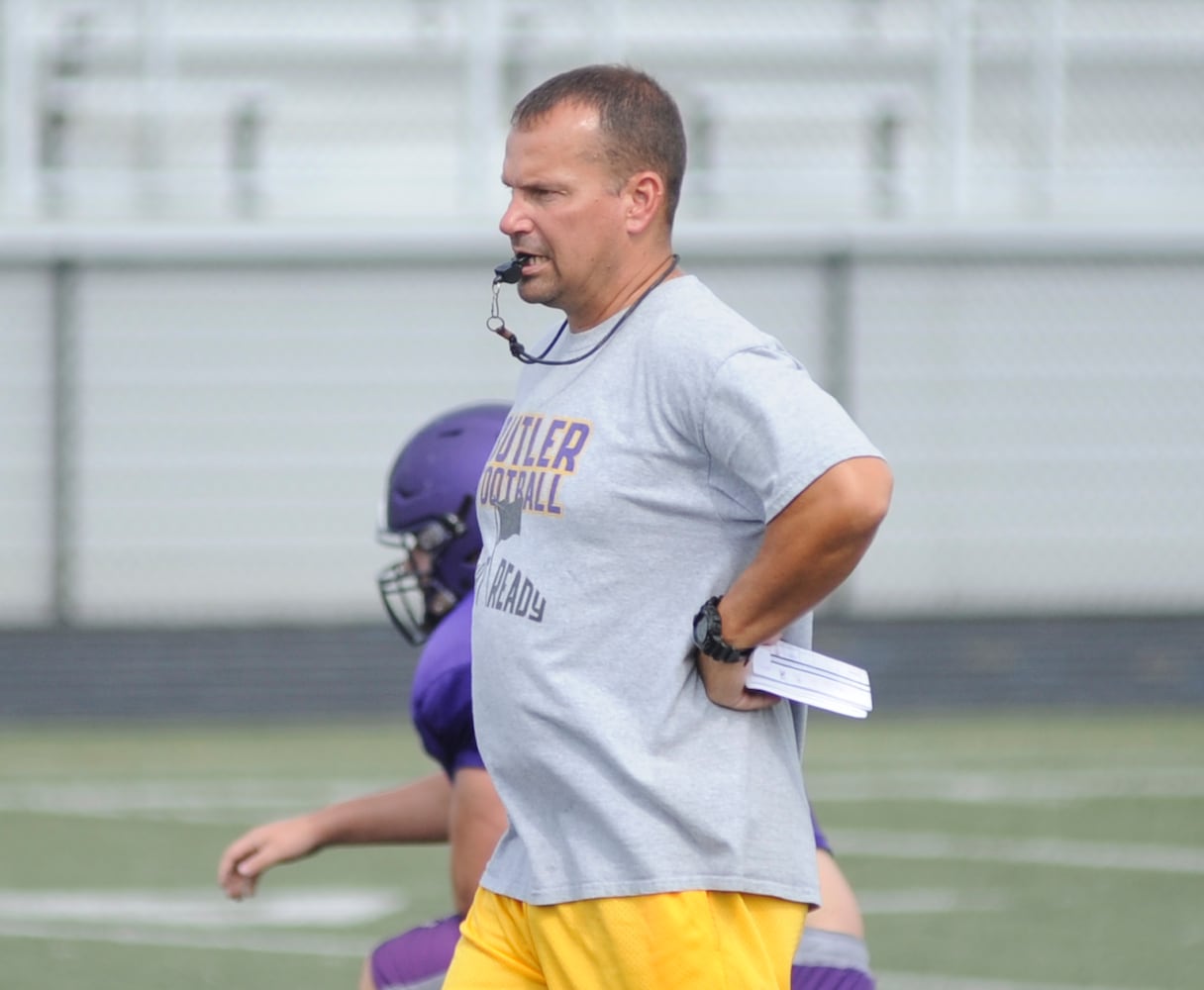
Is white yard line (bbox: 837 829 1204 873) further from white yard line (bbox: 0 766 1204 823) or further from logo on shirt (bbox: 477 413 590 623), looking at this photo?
logo on shirt (bbox: 477 413 590 623)

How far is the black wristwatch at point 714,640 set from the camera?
2838 mm

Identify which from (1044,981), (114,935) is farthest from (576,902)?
(114,935)

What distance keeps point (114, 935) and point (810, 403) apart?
453 cm

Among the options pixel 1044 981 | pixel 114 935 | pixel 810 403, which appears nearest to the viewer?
pixel 810 403

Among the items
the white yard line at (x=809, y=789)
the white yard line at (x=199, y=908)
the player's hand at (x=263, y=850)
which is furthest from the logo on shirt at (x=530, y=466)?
the white yard line at (x=809, y=789)

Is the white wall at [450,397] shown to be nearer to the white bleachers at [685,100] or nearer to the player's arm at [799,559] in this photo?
the white bleachers at [685,100]

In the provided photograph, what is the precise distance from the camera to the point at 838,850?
25.6 feet

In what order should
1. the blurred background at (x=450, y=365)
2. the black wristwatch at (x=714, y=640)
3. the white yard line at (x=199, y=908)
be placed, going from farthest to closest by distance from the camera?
the blurred background at (x=450, y=365) < the white yard line at (x=199, y=908) < the black wristwatch at (x=714, y=640)

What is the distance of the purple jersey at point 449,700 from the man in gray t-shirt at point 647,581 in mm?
520

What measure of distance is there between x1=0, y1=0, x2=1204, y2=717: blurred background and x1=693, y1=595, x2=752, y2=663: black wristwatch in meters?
8.73

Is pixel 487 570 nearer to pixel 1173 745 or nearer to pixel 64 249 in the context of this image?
pixel 1173 745

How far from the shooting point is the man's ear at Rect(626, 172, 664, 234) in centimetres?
299

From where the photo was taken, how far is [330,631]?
11625 mm

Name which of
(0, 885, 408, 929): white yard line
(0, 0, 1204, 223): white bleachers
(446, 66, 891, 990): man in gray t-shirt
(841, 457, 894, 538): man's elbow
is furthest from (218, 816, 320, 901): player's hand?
(0, 0, 1204, 223): white bleachers
